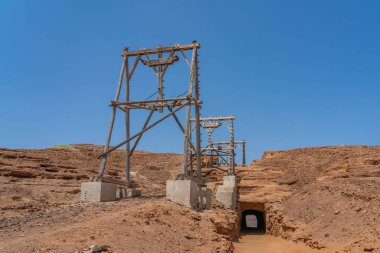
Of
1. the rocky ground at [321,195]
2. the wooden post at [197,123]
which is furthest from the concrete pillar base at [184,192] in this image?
the rocky ground at [321,195]

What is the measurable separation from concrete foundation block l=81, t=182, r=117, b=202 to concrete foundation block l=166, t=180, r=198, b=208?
247cm

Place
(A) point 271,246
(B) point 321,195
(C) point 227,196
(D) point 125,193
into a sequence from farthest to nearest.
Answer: (C) point 227,196, (B) point 321,195, (A) point 271,246, (D) point 125,193

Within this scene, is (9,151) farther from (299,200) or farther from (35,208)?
(299,200)

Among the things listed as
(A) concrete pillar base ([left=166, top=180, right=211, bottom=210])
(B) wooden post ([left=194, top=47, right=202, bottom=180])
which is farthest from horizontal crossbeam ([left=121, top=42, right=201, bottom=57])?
(A) concrete pillar base ([left=166, top=180, right=211, bottom=210])

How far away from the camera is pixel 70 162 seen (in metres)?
25.0

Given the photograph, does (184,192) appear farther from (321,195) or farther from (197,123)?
(321,195)

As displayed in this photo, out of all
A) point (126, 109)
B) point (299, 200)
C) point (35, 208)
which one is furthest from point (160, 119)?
point (299, 200)

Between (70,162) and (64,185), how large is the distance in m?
6.56

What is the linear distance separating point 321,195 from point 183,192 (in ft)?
33.7

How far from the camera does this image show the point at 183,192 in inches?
491

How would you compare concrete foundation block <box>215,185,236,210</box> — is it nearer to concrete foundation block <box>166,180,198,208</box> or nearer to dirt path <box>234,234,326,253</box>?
dirt path <box>234,234,326,253</box>

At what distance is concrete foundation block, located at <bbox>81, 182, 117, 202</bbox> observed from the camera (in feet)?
43.7

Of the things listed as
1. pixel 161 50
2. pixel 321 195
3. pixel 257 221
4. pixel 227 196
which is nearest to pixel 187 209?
pixel 161 50

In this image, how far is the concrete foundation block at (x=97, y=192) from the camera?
43.7 ft
